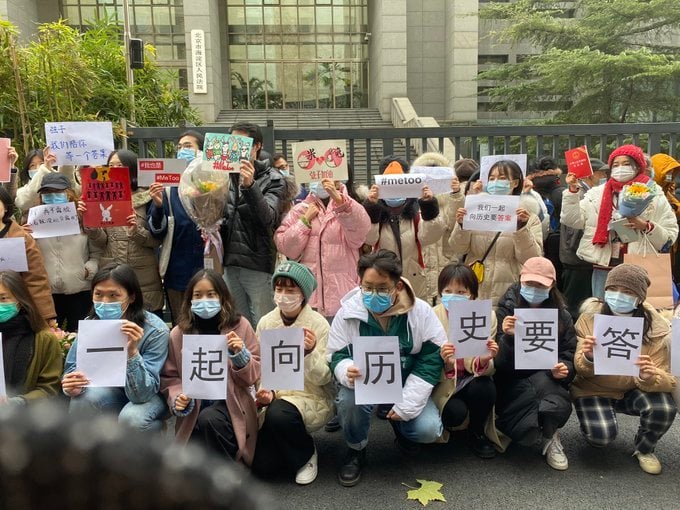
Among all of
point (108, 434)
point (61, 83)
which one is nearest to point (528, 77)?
point (61, 83)

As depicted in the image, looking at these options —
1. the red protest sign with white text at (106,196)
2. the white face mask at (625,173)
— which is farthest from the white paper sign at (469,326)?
the red protest sign with white text at (106,196)

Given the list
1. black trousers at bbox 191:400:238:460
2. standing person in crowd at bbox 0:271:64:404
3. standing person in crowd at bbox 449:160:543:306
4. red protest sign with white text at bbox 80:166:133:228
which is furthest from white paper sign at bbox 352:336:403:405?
red protest sign with white text at bbox 80:166:133:228

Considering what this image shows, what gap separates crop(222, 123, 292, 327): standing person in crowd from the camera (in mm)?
4270

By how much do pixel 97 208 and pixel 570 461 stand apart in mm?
3628

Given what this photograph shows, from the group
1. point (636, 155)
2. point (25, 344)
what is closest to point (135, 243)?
point (25, 344)

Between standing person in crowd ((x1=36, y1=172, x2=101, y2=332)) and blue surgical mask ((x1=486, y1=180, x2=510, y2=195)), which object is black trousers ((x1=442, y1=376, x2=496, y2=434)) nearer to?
blue surgical mask ((x1=486, y1=180, x2=510, y2=195))

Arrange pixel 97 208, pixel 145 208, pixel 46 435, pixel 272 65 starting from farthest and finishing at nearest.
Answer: pixel 272 65
pixel 145 208
pixel 97 208
pixel 46 435

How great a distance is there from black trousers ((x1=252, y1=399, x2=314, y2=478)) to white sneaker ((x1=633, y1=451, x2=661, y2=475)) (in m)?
1.97

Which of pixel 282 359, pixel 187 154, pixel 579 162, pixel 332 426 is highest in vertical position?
pixel 187 154

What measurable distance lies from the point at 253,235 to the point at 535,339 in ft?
6.93

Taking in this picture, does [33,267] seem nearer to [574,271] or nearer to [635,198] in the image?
[635,198]

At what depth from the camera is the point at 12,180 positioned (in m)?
4.79

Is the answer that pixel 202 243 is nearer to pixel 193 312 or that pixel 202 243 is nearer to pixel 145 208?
pixel 145 208

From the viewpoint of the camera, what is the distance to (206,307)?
337cm
